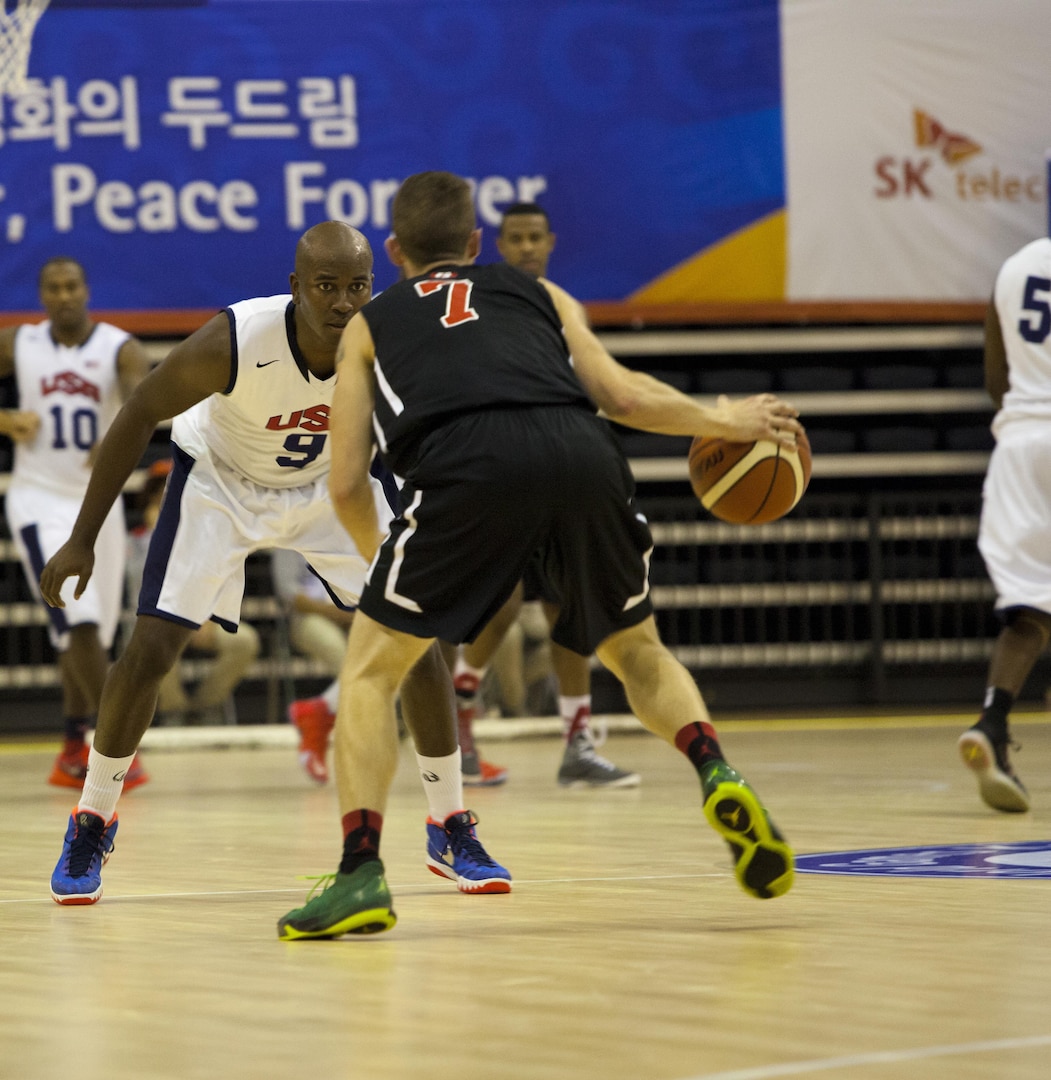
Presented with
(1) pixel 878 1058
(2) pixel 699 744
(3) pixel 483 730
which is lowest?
(3) pixel 483 730

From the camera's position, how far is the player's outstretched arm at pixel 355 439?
3756 mm

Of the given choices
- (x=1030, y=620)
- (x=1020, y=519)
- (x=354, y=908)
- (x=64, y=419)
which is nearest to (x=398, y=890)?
(x=354, y=908)

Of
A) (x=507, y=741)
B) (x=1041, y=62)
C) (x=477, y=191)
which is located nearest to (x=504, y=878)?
(x=507, y=741)

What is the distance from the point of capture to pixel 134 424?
442 centimetres

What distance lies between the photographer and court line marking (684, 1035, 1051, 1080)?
248 cm

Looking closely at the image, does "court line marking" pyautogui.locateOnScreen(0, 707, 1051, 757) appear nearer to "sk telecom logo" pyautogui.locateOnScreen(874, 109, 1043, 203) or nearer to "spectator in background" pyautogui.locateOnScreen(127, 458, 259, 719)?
"spectator in background" pyautogui.locateOnScreen(127, 458, 259, 719)

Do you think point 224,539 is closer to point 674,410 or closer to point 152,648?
point 152,648

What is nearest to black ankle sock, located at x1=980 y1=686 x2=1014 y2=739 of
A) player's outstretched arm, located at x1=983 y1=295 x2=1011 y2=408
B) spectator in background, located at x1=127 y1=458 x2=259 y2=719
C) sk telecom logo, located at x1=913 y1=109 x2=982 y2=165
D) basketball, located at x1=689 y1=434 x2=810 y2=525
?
player's outstretched arm, located at x1=983 y1=295 x2=1011 y2=408

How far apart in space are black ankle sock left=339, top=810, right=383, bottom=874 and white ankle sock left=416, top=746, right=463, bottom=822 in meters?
0.82

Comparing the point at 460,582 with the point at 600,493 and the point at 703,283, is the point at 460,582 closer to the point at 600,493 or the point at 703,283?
the point at 600,493

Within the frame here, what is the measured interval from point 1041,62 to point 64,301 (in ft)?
20.1

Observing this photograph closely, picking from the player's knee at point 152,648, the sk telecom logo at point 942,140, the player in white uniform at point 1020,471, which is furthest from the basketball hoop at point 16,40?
the player's knee at point 152,648

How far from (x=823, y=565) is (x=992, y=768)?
597cm

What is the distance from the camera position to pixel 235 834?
5.90 m
